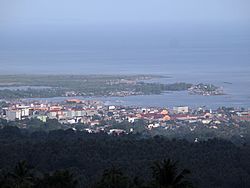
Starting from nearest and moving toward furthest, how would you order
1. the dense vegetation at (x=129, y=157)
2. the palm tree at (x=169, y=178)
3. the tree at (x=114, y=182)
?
the palm tree at (x=169, y=178) < the tree at (x=114, y=182) < the dense vegetation at (x=129, y=157)

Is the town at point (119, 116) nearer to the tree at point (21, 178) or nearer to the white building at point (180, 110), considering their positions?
the white building at point (180, 110)

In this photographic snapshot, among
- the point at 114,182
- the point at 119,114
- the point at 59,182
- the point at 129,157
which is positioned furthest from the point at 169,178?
the point at 119,114

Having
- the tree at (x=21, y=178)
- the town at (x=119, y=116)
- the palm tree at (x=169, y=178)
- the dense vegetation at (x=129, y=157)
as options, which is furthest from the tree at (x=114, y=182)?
the town at (x=119, y=116)

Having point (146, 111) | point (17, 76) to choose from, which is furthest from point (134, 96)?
point (17, 76)

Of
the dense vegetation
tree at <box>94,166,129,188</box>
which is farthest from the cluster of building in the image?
tree at <box>94,166,129,188</box>

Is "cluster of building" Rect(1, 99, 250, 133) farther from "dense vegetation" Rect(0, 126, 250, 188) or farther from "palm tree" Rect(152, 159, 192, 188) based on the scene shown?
"palm tree" Rect(152, 159, 192, 188)

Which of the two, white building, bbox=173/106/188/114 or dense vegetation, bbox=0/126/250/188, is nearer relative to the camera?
dense vegetation, bbox=0/126/250/188

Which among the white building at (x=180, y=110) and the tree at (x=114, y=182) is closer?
the tree at (x=114, y=182)

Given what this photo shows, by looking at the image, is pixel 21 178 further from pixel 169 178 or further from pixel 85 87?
pixel 85 87
